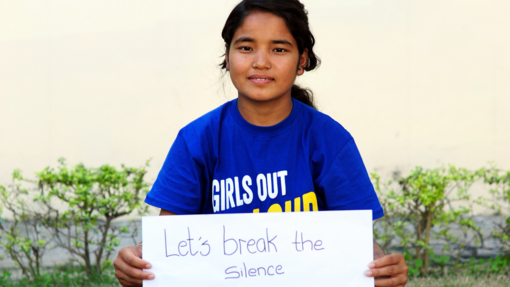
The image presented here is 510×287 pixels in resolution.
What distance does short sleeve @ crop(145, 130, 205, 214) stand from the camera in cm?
171

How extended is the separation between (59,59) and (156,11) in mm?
825

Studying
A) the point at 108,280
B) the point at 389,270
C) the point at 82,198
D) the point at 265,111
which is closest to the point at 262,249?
the point at 389,270

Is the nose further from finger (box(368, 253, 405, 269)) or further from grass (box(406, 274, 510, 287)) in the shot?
grass (box(406, 274, 510, 287))

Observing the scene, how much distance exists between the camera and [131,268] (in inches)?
61.4

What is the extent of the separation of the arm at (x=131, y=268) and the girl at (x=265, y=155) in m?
0.20

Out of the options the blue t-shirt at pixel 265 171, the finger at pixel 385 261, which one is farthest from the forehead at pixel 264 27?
the finger at pixel 385 261

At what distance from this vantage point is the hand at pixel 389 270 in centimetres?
154

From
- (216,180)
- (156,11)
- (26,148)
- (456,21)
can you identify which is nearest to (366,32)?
(456,21)

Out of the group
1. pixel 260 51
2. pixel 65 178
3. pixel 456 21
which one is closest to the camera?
pixel 260 51

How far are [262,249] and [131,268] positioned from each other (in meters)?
0.41

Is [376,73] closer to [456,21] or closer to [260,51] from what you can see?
[456,21]

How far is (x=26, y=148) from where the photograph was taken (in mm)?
3850

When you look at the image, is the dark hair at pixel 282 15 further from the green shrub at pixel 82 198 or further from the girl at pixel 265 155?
the green shrub at pixel 82 198

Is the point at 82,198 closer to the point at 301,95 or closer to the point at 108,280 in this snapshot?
the point at 108,280
